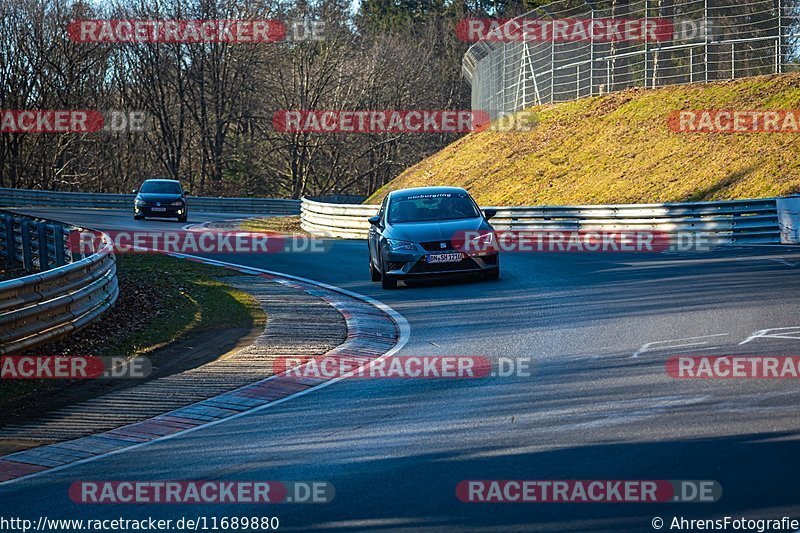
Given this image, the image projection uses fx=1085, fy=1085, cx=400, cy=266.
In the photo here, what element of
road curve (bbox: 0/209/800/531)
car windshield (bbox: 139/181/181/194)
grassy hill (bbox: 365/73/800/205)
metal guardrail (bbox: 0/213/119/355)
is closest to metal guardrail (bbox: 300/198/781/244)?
grassy hill (bbox: 365/73/800/205)

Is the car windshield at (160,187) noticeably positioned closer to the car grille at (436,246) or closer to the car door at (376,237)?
the car door at (376,237)

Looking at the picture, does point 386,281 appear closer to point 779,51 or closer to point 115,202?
point 779,51

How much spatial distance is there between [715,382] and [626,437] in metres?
2.00

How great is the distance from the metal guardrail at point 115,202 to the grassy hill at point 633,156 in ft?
24.3

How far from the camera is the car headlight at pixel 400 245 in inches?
673

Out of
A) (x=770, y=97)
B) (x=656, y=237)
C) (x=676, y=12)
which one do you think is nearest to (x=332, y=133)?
(x=676, y=12)

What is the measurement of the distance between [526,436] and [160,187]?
109 feet

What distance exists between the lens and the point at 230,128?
67.1 metres

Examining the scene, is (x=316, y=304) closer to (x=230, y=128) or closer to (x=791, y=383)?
(x=791, y=383)

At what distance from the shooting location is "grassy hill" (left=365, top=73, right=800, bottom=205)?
2880cm

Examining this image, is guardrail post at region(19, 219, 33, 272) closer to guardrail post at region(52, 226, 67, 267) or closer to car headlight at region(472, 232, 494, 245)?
guardrail post at region(52, 226, 67, 267)

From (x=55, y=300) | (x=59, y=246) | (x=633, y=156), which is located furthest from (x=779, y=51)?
(x=55, y=300)

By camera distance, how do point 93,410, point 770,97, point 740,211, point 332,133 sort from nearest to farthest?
point 93,410 < point 740,211 < point 770,97 < point 332,133

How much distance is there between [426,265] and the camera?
17000mm
